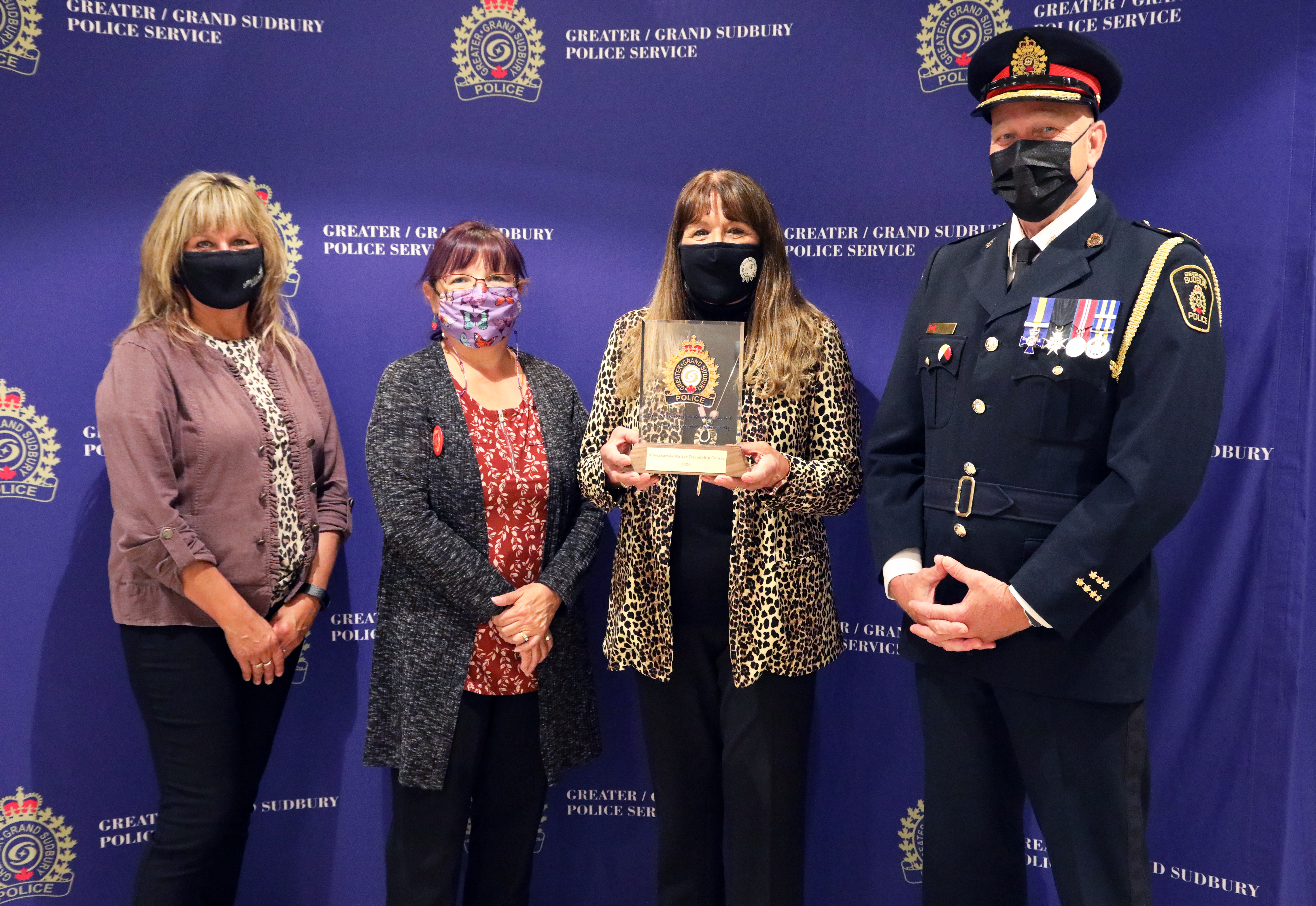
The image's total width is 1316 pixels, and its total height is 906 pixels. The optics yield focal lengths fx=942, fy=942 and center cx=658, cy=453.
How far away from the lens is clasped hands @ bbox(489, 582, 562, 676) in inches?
96.4

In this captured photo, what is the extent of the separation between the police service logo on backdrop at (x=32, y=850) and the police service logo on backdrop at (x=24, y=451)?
94cm

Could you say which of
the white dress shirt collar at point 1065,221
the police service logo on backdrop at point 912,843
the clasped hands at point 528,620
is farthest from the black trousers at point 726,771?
the white dress shirt collar at point 1065,221

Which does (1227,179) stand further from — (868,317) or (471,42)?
(471,42)

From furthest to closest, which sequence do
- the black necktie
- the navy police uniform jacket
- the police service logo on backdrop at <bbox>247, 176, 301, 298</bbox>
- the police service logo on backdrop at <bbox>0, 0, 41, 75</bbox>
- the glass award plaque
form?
the police service logo on backdrop at <bbox>247, 176, 301, 298</bbox>
the police service logo on backdrop at <bbox>0, 0, 41, 75</bbox>
the glass award plaque
the black necktie
the navy police uniform jacket

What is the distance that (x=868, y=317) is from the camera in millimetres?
3053

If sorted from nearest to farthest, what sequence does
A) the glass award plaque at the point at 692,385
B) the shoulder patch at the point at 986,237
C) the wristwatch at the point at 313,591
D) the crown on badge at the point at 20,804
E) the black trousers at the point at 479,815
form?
the shoulder patch at the point at 986,237 → the glass award plaque at the point at 692,385 → the black trousers at the point at 479,815 → the wristwatch at the point at 313,591 → the crown on badge at the point at 20,804

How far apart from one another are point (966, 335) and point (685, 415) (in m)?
0.66

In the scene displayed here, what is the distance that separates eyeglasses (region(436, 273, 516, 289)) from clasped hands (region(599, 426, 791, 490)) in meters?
0.54

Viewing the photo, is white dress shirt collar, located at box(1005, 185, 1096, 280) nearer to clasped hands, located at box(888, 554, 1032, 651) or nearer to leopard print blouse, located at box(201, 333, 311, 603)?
clasped hands, located at box(888, 554, 1032, 651)

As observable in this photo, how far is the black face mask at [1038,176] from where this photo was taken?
6.36ft

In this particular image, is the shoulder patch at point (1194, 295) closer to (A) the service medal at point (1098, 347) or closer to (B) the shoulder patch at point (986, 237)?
(A) the service medal at point (1098, 347)

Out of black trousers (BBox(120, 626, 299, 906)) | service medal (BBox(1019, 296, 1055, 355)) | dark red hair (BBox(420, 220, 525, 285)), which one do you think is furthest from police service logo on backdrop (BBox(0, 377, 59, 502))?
service medal (BBox(1019, 296, 1055, 355))

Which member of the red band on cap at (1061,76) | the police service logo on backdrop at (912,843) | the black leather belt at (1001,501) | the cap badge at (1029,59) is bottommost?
the police service logo on backdrop at (912,843)

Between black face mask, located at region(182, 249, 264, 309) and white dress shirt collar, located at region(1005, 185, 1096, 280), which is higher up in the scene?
white dress shirt collar, located at region(1005, 185, 1096, 280)
